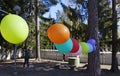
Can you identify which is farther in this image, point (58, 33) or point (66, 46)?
point (66, 46)

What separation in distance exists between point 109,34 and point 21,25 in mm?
21933

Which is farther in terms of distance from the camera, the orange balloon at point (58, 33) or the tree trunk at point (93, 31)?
the tree trunk at point (93, 31)

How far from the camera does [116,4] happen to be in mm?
26109

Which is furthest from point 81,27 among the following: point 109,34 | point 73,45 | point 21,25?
point 21,25

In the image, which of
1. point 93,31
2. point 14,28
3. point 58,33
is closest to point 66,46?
point 58,33

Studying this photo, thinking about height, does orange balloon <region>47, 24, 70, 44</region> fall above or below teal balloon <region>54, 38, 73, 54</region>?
above

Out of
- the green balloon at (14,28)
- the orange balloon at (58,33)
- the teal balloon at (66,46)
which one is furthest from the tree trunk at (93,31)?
the green balloon at (14,28)

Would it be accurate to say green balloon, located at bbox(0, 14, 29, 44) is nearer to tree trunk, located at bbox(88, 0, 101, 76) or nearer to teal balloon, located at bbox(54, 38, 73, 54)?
teal balloon, located at bbox(54, 38, 73, 54)

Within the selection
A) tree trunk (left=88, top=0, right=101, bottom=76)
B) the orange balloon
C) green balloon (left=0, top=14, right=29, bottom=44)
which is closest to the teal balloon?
the orange balloon

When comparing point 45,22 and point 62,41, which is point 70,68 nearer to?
point 45,22

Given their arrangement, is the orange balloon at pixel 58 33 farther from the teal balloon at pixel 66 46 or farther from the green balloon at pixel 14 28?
the green balloon at pixel 14 28

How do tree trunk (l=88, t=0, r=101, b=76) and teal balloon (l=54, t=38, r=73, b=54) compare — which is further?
tree trunk (l=88, t=0, r=101, b=76)

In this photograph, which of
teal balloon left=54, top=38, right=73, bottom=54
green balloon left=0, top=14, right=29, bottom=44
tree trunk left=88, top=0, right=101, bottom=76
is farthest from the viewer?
tree trunk left=88, top=0, right=101, bottom=76

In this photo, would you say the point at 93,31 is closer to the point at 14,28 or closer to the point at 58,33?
the point at 58,33
